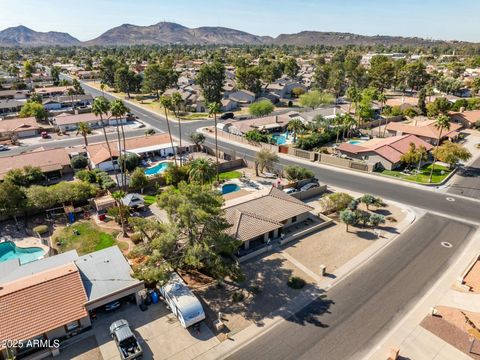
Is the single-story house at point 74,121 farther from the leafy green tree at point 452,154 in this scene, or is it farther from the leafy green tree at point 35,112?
the leafy green tree at point 452,154

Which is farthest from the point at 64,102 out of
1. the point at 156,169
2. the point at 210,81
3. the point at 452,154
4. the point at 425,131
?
the point at 452,154

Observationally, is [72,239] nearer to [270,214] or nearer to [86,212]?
[86,212]

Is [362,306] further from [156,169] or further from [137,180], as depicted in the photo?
[156,169]

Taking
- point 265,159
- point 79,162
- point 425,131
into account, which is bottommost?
point 79,162

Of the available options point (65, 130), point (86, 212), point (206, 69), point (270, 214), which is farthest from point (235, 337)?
point (206, 69)

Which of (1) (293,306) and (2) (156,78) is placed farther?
(2) (156,78)

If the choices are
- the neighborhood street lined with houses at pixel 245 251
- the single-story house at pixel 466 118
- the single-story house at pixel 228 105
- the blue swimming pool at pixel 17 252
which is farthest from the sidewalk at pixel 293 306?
the single-story house at pixel 228 105

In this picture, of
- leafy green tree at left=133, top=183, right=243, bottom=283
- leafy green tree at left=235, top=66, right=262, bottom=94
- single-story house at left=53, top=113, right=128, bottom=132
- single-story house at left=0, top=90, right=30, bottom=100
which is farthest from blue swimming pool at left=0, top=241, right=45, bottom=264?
single-story house at left=0, top=90, right=30, bottom=100
